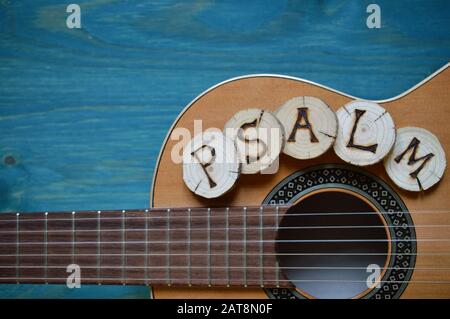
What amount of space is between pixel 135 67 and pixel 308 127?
0.42 m

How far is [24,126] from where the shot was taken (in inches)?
47.1

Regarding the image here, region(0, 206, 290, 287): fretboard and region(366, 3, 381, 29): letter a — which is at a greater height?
region(366, 3, 381, 29): letter a

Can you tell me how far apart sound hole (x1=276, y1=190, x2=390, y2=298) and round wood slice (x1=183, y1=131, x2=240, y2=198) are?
0.19 meters

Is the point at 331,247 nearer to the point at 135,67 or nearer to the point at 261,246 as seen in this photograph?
the point at 261,246

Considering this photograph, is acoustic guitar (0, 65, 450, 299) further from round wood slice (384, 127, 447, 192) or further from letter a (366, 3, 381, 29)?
letter a (366, 3, 381, 29)

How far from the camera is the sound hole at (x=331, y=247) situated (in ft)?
3.70

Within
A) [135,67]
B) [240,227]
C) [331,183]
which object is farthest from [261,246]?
[135,67]

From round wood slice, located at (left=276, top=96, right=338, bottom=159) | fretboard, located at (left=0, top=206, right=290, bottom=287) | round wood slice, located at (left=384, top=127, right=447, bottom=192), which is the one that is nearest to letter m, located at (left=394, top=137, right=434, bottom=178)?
round wood slice, located at (left=384, top=127, right=447, bottom=192)

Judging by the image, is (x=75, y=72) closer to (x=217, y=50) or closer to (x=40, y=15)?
(x=40, y=15)

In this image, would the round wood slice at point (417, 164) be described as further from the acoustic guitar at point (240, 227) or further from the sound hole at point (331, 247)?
the sound hole at point (331, 247)

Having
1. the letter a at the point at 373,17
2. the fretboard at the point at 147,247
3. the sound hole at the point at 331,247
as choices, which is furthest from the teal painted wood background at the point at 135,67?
the sound hole at the point at 331,247

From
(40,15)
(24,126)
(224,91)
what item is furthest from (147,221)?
(40,15)

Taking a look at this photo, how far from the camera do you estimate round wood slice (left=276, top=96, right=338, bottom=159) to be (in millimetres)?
976

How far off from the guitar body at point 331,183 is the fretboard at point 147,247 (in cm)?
3
